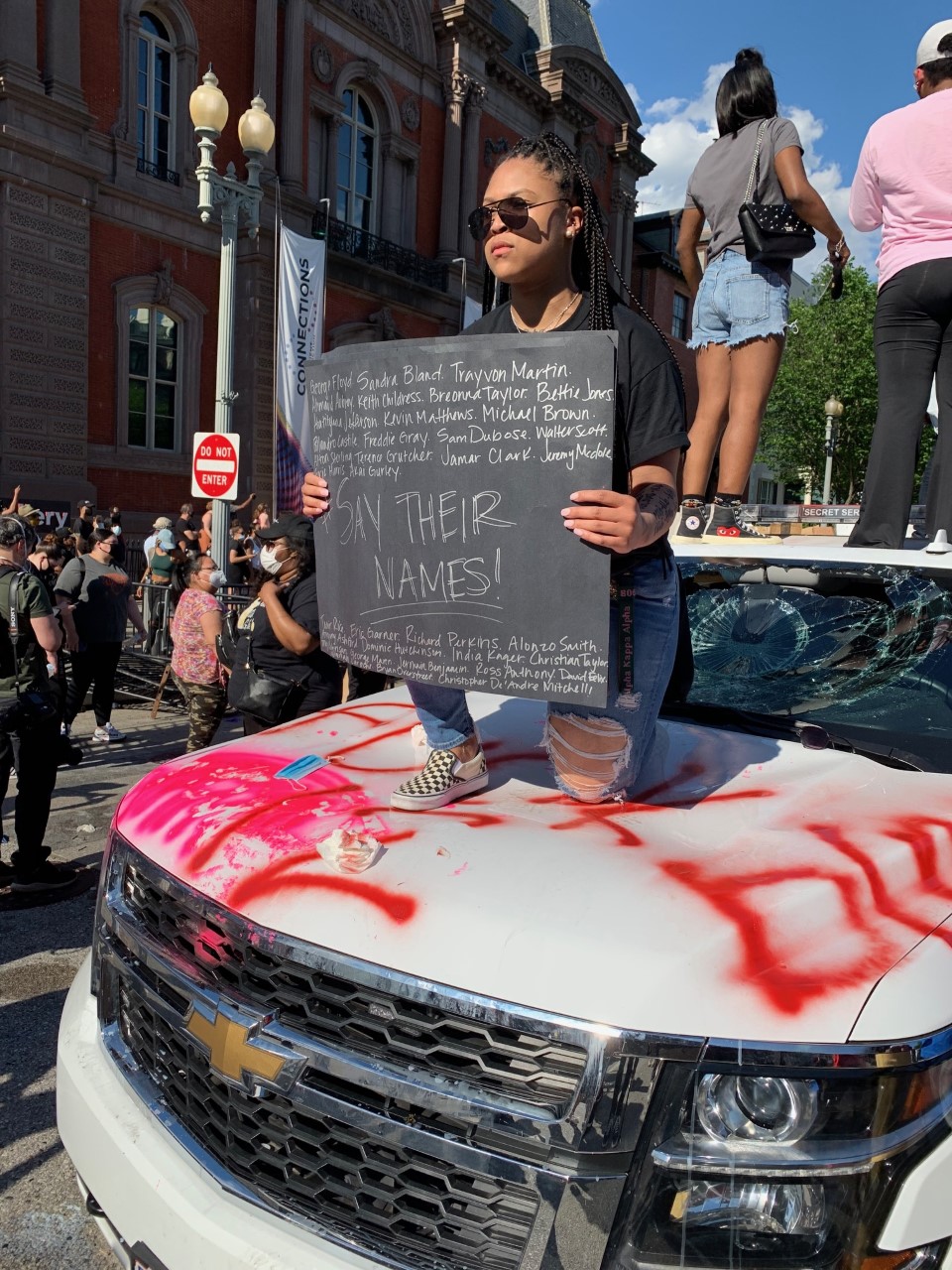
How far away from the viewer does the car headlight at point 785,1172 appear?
139cm

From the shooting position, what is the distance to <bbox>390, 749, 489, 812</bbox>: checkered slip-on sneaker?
2.17m

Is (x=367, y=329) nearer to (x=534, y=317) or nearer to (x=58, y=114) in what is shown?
(x=58, y=114)

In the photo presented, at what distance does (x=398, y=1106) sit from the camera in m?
1.58

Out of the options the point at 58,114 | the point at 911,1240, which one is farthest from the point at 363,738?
the point at 58,114

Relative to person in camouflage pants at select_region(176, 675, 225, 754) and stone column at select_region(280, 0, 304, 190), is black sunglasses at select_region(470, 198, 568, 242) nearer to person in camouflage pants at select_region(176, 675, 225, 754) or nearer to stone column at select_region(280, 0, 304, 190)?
person in camouflage pants at select_region(176, 675, 225, 754)

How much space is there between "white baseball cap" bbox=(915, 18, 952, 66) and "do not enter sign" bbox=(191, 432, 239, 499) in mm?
7269

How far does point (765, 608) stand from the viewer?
10.7ft

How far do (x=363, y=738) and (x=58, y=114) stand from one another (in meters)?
17.5

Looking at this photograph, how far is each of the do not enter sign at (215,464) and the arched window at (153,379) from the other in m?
9.24

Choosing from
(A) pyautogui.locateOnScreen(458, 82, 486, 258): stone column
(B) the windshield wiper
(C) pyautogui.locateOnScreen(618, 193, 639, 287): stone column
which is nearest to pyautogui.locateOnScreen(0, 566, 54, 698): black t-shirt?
(B) the windshield wiper

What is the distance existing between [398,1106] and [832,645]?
2053 mm

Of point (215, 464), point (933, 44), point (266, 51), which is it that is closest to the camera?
point (933, 44)

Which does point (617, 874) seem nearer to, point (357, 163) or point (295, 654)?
point (295, 654)

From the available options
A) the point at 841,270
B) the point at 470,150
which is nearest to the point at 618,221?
the point at 470,150
